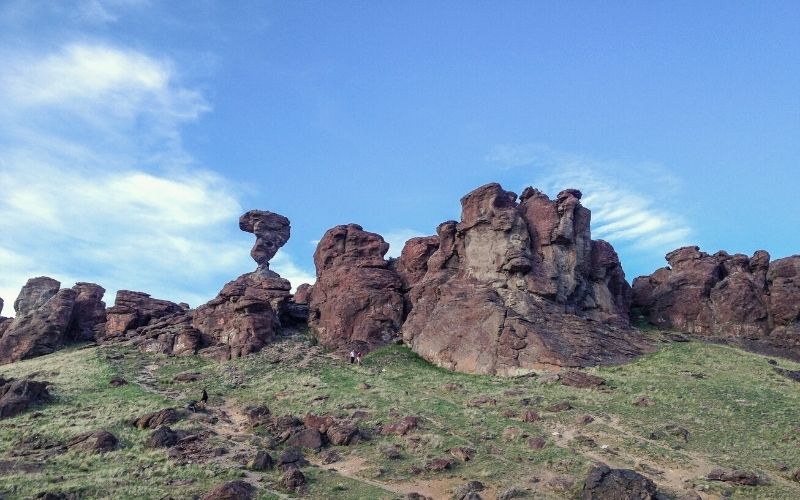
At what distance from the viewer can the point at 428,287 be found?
214 ft

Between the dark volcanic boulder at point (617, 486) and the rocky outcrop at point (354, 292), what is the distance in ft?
122

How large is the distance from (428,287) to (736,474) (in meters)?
38.9

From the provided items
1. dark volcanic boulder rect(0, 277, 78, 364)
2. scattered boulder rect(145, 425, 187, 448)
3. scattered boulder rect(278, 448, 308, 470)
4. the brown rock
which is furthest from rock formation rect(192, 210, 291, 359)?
the brown rock

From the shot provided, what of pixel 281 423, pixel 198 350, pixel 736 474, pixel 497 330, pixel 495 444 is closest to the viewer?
pixel 736 474

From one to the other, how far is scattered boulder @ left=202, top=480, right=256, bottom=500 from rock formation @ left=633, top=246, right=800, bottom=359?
5277 centimetres

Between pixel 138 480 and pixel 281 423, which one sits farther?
pixel 281 423

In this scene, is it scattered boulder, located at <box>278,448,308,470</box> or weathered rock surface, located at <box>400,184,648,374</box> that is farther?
weathered rock surface, located at <box>400,184,648,374</box>

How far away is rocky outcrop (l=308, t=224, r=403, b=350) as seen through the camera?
65812 millimetres

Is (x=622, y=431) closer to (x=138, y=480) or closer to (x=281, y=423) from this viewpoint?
(x=281, y=423)

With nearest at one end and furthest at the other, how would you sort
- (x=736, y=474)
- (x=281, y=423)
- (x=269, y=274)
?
(x=736, y=474) → (x=281, y=423) → (x=269, y=274)

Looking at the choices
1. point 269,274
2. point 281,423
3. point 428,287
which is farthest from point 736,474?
point 269,274

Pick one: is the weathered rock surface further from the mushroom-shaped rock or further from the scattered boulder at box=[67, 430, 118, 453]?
the scattered boulder at box=[67, 430, 118, 453]

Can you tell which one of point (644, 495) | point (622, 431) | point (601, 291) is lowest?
point (644, 495)

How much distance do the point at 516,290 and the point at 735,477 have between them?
32442mm
